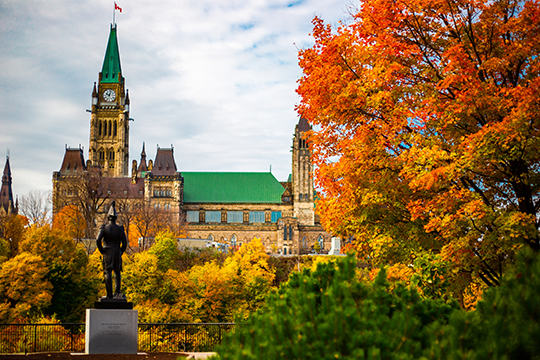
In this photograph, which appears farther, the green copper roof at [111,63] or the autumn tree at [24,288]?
the green copper roof at [111,63]

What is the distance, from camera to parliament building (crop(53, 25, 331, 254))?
82.3m

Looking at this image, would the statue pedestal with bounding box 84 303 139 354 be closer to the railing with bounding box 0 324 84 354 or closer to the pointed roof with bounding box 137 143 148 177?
the railing with bounding box 0 324 84 354

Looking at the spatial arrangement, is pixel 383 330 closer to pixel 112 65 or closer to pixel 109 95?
pixel 109 95

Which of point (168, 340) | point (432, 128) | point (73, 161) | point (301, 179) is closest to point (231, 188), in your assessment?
point (301, 179)

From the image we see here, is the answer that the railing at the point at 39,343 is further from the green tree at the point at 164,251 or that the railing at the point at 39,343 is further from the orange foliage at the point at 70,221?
the orange foliage at the point at 70,221

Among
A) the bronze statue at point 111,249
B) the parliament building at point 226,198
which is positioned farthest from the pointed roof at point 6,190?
the bronze statue at point 111,249

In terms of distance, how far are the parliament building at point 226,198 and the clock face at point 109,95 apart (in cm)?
1682

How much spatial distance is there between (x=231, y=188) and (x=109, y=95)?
124ft

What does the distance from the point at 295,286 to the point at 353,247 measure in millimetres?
7058

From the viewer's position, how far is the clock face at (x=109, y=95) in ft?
347

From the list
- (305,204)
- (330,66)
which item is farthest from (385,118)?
(305,204)

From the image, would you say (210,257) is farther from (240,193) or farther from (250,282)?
(240,193)

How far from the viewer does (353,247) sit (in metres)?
11.9

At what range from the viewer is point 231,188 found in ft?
295
